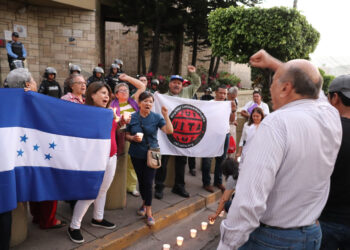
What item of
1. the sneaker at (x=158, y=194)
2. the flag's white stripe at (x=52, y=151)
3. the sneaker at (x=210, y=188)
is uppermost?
the flag's white stripe at (x=52, y=151)

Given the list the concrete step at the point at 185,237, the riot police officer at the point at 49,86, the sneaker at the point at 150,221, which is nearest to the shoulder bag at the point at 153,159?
the sneaker at the point at 150,221

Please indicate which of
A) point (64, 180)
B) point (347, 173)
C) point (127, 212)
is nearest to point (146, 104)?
point (64, 180)

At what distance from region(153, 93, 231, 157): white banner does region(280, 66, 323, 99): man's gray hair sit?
3521 millimetres

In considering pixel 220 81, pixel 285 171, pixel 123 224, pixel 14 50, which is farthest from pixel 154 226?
pixel 220 81

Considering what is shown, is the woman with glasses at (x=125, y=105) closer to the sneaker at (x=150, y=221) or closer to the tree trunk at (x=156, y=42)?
the sneaker at (x=150, y=221)

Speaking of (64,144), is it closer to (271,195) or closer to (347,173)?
(271,195)

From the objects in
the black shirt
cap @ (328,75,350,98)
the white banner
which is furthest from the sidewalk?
cap @ (328,75,350,98)

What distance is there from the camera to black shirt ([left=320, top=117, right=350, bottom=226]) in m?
1.92

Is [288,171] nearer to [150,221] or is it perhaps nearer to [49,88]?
[150,221]

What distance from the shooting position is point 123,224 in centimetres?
368

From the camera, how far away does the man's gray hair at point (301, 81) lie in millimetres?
1436

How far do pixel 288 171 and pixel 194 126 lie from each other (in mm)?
3745

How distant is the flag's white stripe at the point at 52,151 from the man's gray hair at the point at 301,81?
2.28m

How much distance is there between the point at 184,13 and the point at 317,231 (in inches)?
606
